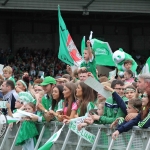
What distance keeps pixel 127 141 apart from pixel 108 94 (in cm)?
82

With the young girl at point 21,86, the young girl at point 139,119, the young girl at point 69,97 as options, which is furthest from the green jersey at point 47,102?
the young girl at point 139,119

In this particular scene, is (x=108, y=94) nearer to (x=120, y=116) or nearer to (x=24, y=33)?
(x=120, y=116)

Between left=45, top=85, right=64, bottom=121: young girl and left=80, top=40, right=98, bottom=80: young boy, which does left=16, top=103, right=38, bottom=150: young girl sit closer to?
left=45, top=85, right=64, bottom=121: young girl

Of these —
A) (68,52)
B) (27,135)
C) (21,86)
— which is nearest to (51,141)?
(27,135)

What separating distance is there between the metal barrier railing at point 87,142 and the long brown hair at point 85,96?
0.33 m

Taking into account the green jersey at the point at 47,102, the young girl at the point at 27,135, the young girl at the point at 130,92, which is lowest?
the young girl at the point at 27,135

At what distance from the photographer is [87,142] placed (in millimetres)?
8664

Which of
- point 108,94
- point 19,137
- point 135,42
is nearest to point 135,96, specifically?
point 108,94

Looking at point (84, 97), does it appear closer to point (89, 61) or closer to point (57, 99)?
point (57, 99)

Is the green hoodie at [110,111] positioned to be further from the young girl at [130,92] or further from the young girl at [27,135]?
the young girl at [27,135]

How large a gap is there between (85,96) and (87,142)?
0.81m

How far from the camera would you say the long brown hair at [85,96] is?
30.1 feet

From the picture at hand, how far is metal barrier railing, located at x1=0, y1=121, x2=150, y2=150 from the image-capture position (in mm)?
7656

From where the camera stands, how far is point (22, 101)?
10570 millimetres
